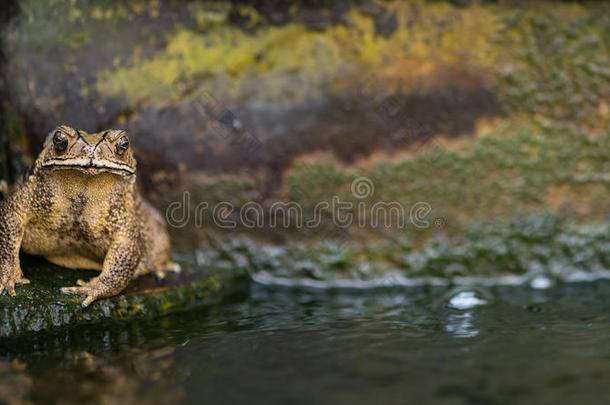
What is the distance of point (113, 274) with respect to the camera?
2.80 meters

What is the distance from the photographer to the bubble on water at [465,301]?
10.4ft

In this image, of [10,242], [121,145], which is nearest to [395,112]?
[121,145]

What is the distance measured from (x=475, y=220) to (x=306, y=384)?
7.99 feet

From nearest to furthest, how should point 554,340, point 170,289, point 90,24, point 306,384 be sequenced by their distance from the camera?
point 306,384, point 554,340, point 170,289, point 90,24

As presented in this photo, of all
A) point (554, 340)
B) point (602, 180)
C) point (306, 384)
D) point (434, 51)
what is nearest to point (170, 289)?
point (306, 384)

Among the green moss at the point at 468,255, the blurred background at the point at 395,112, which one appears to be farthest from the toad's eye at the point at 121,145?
the green moss at the point at 468,255

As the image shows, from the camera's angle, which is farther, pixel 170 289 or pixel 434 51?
pixel 434 51

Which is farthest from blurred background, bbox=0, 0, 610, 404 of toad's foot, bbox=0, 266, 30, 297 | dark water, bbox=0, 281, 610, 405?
toad's foot, bbox=0, 266, 30, 297

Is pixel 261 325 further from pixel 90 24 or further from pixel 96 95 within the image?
pixel 90 24

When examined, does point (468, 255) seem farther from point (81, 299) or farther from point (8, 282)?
point (8, 282)

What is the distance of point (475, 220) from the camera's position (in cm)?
400

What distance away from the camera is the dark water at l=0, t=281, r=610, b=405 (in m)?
1.88

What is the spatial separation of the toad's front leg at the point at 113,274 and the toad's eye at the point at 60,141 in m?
0.57

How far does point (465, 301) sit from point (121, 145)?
2140mm
